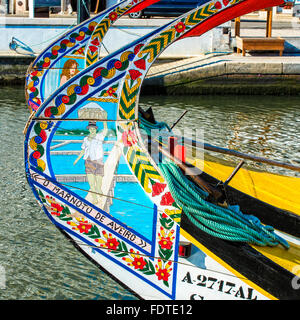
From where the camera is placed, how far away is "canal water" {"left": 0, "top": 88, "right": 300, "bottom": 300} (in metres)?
5.51

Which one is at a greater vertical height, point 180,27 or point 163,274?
point 180,27

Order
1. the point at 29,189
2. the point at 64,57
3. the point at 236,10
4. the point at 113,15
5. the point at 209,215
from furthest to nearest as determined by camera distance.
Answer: the point at 29,189 → the point at 64,57 → the point at 113,15 → the point at 236,10 → the point at 209,215

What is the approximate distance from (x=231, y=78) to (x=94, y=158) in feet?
34.2

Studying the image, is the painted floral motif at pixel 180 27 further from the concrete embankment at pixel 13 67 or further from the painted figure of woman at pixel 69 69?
the concrete embankment at pixel 13 67

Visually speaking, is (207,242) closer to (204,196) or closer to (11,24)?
(204,196)

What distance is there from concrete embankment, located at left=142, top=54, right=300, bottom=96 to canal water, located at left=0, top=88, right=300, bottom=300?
31 centimetres

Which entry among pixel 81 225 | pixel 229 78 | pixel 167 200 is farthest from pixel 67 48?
pixel 229 78

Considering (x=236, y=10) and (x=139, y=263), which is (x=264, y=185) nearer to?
(x=236, y=10)

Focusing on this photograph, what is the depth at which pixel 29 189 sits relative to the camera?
25.7 ft

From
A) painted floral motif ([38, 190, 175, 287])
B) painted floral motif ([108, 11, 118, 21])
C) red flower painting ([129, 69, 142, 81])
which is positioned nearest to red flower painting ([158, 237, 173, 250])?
painted floral motif ([38, 190, 175, 287])

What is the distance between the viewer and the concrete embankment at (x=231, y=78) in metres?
14.3

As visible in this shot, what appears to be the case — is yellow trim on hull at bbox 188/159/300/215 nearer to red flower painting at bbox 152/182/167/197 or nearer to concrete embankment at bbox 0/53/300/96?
red flower painting at bbox 152/182/167/197
